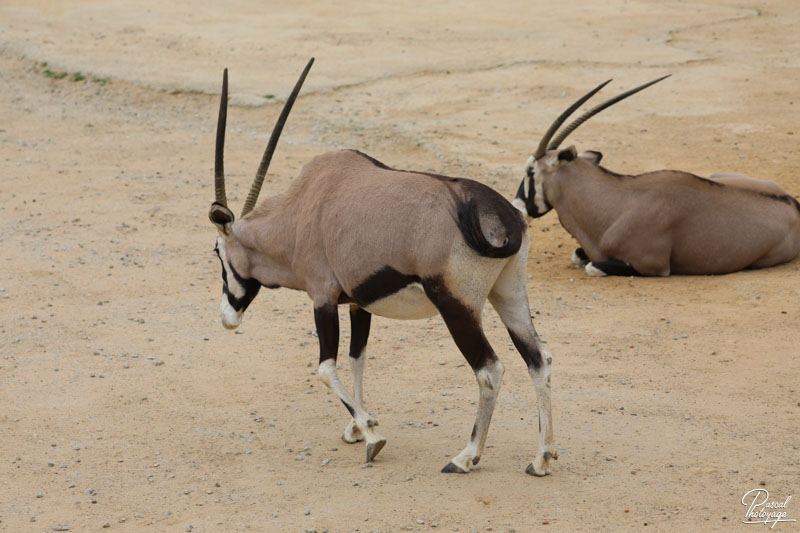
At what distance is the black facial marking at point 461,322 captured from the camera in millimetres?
5445

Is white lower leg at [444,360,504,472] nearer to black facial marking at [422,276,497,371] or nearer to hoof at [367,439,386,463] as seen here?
black facial marking at [422,276,497,371]

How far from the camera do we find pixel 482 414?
18.6 ft

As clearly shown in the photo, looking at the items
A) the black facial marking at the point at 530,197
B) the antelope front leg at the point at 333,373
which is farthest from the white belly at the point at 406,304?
the black facial marking at the point at 530,197

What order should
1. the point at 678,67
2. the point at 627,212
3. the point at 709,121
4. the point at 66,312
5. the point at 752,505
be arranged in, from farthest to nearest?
1. the point at 678,67
2. the point at 709,121
3. the point at 627,212
4. the point at 66,312
5. the point at 752,505

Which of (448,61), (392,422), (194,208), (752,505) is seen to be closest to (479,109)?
(448,61)

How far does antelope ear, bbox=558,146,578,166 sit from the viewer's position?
9.91 m

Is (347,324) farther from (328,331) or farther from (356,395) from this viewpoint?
(328,331)

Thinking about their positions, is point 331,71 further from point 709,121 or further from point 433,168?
point 709,121

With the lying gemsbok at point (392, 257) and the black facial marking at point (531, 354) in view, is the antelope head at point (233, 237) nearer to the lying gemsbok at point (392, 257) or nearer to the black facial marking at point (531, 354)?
the lying gemsbok at point (392, 257)

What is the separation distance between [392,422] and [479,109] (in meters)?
8.88

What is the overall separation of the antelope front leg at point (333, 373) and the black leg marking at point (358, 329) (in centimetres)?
50

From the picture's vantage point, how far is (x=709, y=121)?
14039mm

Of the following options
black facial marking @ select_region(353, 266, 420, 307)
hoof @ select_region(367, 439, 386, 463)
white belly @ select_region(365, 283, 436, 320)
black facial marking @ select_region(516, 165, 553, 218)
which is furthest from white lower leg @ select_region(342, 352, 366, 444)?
black facial marking @ select_region(516, 165, 553, 218)

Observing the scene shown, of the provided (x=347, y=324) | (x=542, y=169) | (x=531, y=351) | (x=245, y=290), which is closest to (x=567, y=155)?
(x=542, y=169)
